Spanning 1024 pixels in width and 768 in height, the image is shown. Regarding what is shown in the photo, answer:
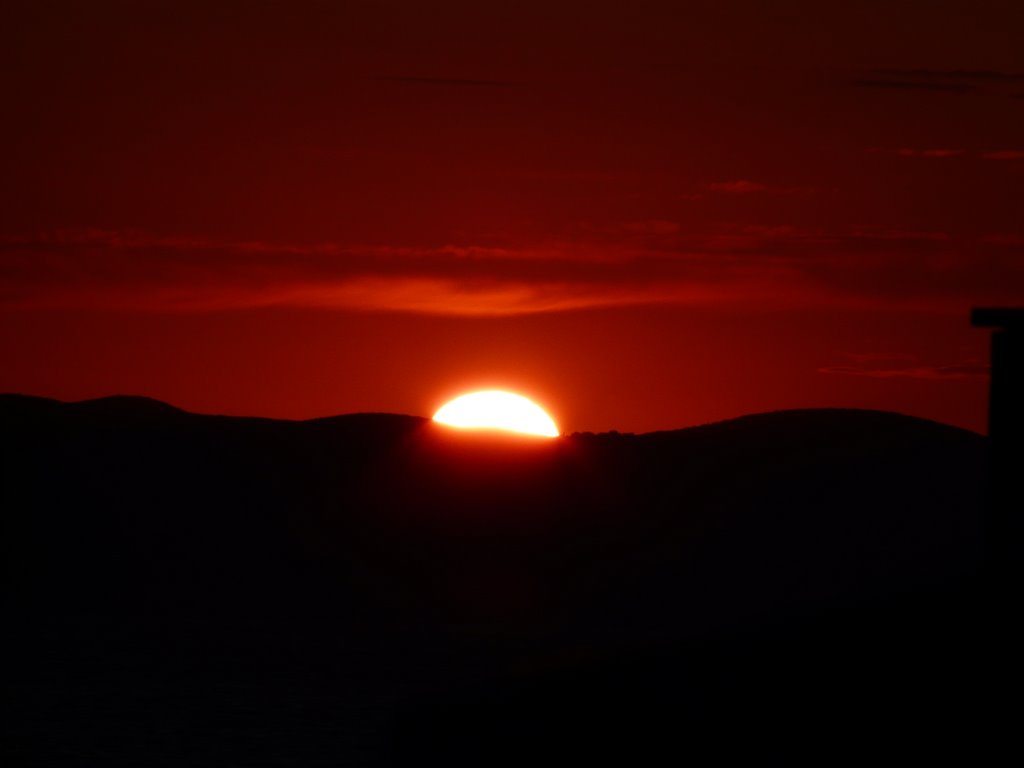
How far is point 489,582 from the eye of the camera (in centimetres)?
2894

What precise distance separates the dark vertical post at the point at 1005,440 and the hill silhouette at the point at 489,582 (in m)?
0.32

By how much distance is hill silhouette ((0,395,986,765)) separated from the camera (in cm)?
991

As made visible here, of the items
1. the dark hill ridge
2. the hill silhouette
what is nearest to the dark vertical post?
the hill silhouette

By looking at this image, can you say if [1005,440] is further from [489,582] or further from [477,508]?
[477,508]

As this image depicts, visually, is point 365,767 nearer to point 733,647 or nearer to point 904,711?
point 733,647

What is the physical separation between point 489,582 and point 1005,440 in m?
19.4

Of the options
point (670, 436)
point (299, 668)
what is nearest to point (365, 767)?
point (299, 668)

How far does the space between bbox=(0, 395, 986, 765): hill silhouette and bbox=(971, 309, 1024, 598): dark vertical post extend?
0.32 metres

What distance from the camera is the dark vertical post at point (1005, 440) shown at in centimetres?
984

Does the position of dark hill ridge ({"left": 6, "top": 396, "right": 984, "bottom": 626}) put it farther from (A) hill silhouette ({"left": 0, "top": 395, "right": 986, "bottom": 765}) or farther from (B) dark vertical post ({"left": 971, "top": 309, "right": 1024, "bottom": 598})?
(B) dark vertical post ({"left": 971, "top": 309, "right": 1024, "bottom": 598})

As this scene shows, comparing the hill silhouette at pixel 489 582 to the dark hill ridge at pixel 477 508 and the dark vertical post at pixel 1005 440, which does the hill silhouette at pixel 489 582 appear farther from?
the dark vertical post at pixel 1005 440

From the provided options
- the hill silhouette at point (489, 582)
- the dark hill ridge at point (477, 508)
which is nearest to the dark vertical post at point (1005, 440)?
the hill silhouette at point (489, 582)

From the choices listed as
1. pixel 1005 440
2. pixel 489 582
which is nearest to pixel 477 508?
pixel 489 582

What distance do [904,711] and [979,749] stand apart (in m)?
0.48
